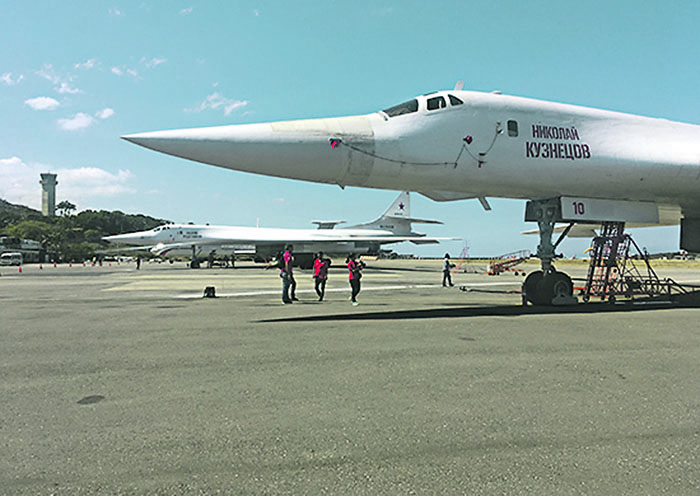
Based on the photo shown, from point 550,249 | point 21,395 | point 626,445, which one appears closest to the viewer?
point 626,445

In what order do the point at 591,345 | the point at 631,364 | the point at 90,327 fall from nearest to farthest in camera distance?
the point at 631,364 < the point at 591,345 < the point at 90,327

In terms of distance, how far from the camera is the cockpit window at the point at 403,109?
860 centimetres

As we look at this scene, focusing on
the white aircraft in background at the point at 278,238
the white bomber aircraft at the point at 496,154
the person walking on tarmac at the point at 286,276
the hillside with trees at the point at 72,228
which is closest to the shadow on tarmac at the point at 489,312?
the white bomber aircraft at the point at 496,154

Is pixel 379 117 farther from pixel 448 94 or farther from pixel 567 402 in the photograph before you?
pixel 567 402

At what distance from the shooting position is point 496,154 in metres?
8.92

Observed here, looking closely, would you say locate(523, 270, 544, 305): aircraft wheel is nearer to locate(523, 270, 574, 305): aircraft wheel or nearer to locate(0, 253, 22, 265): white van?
locate(523, 270, 574, 305): aircraft wheel

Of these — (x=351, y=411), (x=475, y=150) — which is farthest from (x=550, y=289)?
(x=351, y=411)

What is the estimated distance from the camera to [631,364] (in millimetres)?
4949

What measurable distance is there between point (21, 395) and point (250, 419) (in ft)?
7.13

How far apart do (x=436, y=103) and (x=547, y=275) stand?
15.8 feet

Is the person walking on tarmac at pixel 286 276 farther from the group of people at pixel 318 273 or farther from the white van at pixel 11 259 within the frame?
the white van at pixel 11 259

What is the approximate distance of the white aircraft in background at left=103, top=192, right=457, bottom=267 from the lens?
123 feet

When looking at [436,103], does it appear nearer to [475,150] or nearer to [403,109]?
[403,109]

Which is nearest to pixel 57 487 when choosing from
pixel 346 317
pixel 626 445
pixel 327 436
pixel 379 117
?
pixel 327 436
